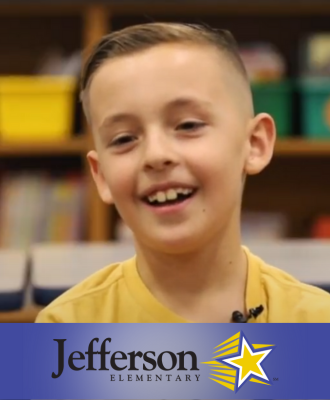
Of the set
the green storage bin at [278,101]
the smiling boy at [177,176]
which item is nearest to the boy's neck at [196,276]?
the smiling boy at [177,176]

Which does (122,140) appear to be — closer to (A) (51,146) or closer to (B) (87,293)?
(B) (87,293)

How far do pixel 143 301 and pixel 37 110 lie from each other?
37.1 inches

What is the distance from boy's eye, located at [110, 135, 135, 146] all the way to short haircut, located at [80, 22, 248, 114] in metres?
0.06

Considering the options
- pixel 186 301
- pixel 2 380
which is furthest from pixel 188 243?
pixel 2 380

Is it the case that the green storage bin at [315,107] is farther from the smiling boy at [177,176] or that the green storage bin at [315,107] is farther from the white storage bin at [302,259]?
the smiling boy at [177,176]

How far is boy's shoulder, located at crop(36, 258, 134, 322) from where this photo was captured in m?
0.48

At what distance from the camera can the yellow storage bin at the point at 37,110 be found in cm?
133

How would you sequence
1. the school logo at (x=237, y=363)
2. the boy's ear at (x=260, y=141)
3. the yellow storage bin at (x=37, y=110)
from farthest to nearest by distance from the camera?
the yellow storage bin at (x=37, y=110)
the boy's ear at (x=260, y=141)
the school logo at (x=237, y=363)

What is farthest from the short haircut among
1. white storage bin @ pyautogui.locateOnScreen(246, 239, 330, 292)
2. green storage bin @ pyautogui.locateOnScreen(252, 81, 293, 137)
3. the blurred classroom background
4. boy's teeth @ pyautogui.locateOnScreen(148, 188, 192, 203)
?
green storage bin @ pyautogui.locateOnScreen(252, 81, 293, 137)

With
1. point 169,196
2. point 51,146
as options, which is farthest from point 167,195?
point 51,146

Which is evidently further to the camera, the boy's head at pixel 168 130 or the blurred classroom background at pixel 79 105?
the blurred classroom background at pixel 79 105

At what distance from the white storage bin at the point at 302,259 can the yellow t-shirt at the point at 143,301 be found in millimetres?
27

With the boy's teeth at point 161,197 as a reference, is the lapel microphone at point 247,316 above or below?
below

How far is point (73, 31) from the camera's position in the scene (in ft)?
5.40
